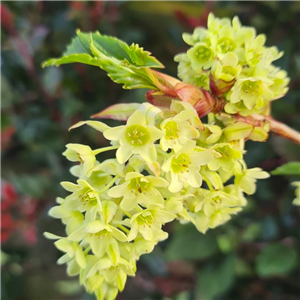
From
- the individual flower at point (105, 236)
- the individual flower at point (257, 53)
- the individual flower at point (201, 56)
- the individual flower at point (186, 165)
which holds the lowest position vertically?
the individual flower at point (105, 236)

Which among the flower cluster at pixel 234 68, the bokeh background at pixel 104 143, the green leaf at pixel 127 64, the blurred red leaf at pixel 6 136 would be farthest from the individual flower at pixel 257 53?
the blurred red leaf at pixel 6 136

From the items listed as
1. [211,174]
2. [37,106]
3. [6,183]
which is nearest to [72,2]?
[37,106]

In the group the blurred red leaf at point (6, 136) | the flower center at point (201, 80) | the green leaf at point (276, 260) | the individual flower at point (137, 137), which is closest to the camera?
the individual flower at point (137, 137)

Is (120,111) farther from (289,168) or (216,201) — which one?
(289,168)

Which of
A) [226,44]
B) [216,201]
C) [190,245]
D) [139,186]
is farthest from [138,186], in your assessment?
[190,245]

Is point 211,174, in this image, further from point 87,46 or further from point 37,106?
point 37,106

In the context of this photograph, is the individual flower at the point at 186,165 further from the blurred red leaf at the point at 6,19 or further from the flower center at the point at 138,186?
the blurred red leaf at the point at 6,19

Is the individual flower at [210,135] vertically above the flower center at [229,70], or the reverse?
the flower center at [229,70]
